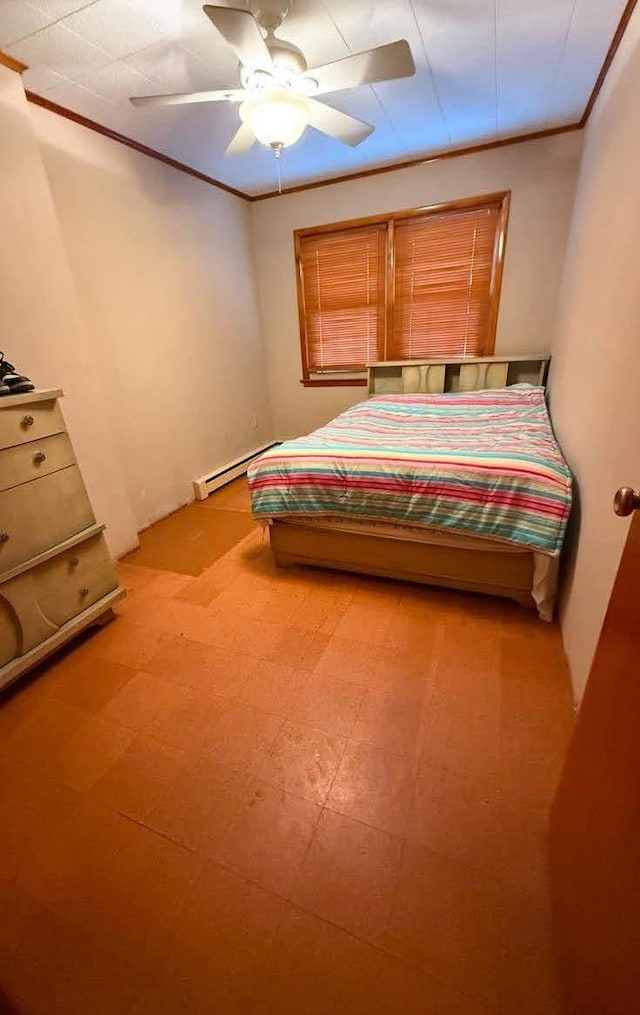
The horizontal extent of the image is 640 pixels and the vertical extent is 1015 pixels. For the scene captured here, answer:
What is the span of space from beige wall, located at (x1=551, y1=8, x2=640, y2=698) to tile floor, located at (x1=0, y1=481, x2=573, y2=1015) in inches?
17.6

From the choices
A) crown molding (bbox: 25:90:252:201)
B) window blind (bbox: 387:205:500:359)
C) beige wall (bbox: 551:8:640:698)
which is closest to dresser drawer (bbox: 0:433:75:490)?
crown molding (bbox: 25:90:252:201)

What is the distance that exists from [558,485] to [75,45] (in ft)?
9.07

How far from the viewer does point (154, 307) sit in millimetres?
2873

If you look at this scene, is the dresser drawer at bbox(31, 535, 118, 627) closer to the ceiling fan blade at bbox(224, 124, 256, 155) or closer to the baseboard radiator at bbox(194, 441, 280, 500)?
the baseboard radiator at bbox(194, 441, 280, 500)

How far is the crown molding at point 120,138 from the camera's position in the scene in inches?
81.7

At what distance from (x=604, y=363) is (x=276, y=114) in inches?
62.8

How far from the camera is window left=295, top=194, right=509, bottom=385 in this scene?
3.34m

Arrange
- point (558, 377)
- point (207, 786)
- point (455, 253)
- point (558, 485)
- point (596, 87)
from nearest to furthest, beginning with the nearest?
point (207, 786) < point (558, 485) < point (596, 87) < point (558, 377) < point (455, 253)

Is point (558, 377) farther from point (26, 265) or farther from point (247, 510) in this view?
point (26, 265)

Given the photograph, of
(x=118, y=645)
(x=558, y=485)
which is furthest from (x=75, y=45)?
(x=558, y=485)

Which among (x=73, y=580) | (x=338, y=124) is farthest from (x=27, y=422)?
(x=338, y=124)

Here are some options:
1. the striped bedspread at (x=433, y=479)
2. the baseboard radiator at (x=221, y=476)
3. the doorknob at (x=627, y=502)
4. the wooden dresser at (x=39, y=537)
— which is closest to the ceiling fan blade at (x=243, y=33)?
the wooden dresser at (x=39, y=537)

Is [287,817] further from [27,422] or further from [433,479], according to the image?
[27,422]

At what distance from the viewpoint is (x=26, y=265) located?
1939 millimetres
